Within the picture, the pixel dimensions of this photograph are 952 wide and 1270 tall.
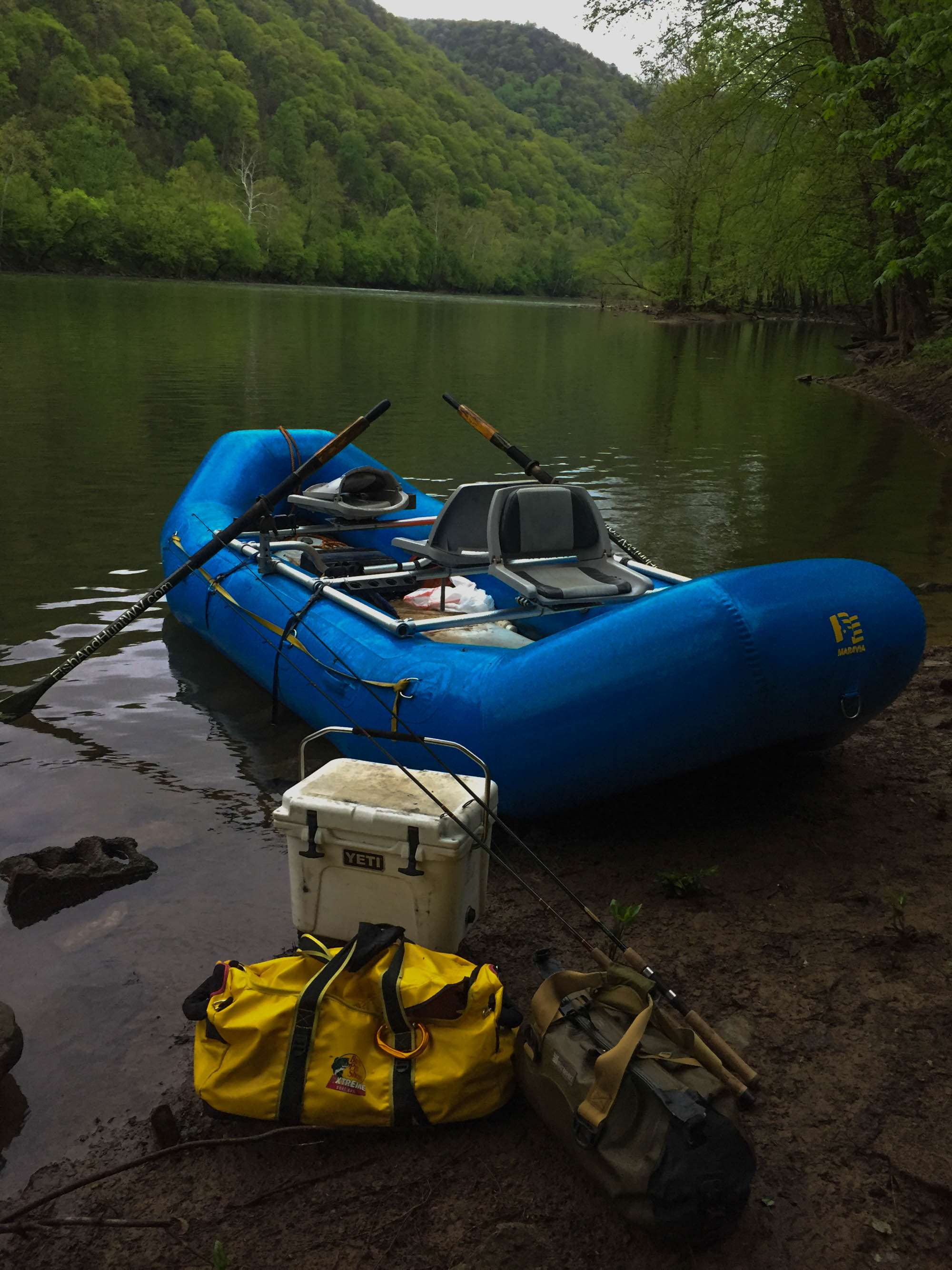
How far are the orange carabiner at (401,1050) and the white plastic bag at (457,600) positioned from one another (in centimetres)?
374

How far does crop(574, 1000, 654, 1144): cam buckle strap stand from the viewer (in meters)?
2.60

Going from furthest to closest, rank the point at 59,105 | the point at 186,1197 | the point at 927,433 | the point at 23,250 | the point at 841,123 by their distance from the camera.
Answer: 1. the point at 59,105
2. the point at 23,250
3. the point at 841,123
4. the point at 927,433
5. the point at 186,1197

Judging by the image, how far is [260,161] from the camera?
10525 cm

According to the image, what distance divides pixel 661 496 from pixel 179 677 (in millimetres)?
8104

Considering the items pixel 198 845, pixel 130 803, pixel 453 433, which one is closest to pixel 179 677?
pixel 130 803

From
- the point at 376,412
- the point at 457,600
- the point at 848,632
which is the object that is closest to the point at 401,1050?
the point at 848,632

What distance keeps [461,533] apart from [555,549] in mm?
706

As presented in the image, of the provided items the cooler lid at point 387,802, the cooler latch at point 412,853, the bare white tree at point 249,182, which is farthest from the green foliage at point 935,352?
the bare white tree at point 249,182

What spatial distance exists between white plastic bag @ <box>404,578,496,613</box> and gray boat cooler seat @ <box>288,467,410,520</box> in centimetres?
128

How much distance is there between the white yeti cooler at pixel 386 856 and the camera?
3447mm

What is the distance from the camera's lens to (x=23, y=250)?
62.7m

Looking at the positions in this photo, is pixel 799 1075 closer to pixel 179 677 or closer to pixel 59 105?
pixel 179 677

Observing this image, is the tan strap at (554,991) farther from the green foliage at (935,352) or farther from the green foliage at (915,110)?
the green foliage at (935,352)

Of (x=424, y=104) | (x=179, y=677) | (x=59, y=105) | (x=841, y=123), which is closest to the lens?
(x=179, y=677)
